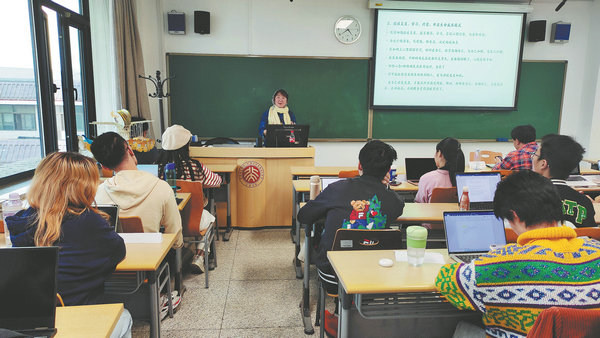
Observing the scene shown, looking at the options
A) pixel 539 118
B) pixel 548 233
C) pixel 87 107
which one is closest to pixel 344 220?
pixel 548 233

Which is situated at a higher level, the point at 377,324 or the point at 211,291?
the point at 377,324

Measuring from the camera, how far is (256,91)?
5.64 m

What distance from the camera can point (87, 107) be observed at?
4516 millimetres

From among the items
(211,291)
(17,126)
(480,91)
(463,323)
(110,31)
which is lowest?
(211,291)

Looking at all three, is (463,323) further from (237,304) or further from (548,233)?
(237,304)

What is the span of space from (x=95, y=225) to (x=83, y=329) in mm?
444

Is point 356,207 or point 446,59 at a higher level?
point 446,59

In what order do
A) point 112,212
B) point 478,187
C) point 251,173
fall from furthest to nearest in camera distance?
1. point 251,173
2. point 478,187
3. point 112,212

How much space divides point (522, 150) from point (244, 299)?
3001mm

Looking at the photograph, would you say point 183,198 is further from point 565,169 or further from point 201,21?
point 201,21

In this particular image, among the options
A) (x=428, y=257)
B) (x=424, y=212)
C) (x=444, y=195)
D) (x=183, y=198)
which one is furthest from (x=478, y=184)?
(x=183, y=198)

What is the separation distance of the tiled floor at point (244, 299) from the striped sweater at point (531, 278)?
57.6 inches

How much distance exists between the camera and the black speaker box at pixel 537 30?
18.7ft

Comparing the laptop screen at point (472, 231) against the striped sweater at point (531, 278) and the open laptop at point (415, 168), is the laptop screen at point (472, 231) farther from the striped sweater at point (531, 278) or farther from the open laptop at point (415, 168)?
the open laptop at point (415, 168)
